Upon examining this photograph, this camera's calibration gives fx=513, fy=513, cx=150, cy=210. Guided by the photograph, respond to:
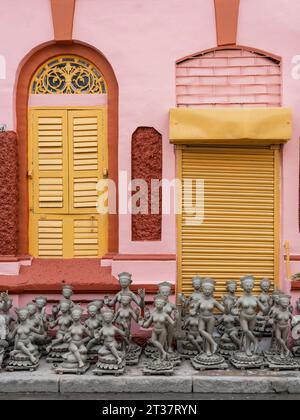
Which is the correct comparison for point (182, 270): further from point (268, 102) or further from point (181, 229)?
point (268, 102)

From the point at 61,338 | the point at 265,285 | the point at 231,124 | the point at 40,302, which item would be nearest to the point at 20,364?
the point at 61,338

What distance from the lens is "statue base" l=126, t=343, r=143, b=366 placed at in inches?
256

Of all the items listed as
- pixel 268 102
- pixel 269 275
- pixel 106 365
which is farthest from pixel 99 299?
pixel 268 102

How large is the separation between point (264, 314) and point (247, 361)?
715 millimetres

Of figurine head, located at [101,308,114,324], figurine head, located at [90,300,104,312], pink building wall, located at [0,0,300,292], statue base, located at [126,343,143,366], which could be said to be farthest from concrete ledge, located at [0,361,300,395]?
pink building wall, located at [0,0,300,292]

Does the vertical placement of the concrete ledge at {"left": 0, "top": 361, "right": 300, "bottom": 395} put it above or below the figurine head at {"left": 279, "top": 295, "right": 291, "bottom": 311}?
below

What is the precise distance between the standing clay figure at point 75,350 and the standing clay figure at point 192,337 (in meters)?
1.32

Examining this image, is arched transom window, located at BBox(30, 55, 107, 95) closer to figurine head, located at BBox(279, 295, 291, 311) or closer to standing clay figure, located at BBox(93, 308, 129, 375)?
standing clay figure, located at BBox(93, 308, 129, 375)

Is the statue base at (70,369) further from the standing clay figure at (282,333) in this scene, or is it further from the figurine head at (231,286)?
the standing clay figure at (282,333)

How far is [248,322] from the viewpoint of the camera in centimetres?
652

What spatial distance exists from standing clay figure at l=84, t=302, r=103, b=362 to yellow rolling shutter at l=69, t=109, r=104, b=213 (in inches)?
67.8

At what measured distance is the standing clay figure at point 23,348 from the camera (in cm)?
632

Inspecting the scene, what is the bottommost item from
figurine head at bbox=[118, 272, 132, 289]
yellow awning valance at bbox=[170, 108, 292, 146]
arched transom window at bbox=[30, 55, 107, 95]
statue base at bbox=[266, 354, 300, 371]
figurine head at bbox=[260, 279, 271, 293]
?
statue base at bbox=[266, 354, 300, 371]

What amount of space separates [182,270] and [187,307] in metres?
0.65
